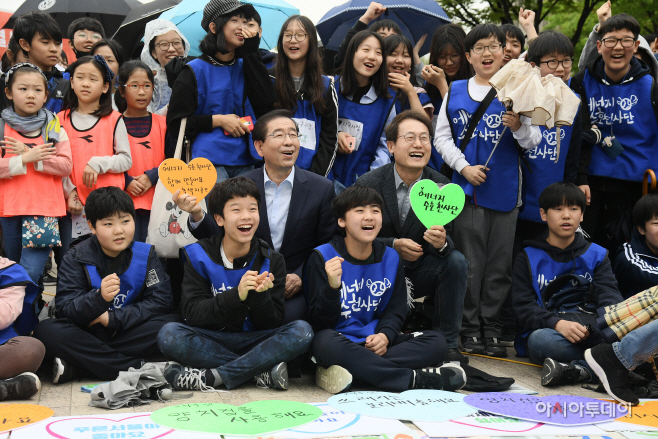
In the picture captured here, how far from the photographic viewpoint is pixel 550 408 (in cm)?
338

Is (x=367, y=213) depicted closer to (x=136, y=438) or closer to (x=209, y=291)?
(x=209, y=291)

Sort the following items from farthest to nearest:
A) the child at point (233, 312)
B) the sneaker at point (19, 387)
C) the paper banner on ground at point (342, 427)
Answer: the child at point (233, 312), the sneaker at point (19, 387), the paper banner on ground at point (342, 427)

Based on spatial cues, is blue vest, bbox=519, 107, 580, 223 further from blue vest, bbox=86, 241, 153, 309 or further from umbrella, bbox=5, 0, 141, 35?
umbrella, bbox=5, 0, 141, 35

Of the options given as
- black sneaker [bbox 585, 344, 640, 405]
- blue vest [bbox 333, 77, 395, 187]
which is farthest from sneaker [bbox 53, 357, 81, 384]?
black sneaker [bbox 585, 344, 640, 405]

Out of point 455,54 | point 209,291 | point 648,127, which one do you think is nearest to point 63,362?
point 209,291

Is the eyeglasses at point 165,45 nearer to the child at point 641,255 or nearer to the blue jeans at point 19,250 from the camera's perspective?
the blue jeans at point 19,250

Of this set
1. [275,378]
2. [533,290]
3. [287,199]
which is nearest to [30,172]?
[287,199]

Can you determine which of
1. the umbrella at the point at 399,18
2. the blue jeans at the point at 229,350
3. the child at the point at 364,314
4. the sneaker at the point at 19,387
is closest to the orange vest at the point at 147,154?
the blue jeans at the point at 229,350

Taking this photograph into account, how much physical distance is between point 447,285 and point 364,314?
66 cm

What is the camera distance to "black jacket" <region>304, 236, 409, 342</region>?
3.83 m

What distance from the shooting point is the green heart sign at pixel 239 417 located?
3002mm

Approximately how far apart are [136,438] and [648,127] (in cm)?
430

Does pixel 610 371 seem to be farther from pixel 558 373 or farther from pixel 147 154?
pixel 147 154

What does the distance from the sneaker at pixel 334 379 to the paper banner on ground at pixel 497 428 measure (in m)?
0.57
